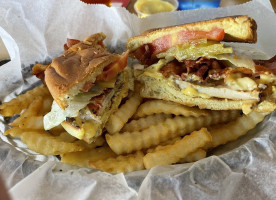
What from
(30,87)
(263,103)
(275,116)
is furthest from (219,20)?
(30,87)

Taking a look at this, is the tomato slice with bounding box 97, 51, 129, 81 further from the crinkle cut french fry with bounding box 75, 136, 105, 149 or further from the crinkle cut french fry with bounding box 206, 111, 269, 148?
the crinkle cut french fry with bounding box 206, 111, 269, 148

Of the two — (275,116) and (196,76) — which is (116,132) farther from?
(275,116)

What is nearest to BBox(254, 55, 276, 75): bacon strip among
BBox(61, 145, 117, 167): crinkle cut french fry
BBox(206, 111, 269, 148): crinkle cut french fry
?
BBox(206, 111, 269, 148): crinkle cut french fry

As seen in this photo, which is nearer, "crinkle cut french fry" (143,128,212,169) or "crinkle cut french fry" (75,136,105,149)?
Result: "crinkle cut french fry" (143,128,212,169)

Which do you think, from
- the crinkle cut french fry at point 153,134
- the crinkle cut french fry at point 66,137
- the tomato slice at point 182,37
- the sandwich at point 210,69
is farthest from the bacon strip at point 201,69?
the crinkle cut french fry at point 66,137

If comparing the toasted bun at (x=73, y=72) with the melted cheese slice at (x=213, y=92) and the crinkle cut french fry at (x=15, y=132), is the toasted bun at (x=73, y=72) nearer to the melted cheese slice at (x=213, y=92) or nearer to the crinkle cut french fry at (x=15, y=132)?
the crinkle cut french fry at (x=15, y=132)

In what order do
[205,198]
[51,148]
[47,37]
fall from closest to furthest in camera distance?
[205,198] → [51,148] → [47,37]
